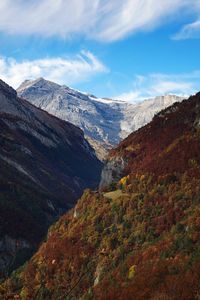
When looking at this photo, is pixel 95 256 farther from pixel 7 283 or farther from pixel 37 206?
pixel 37 206

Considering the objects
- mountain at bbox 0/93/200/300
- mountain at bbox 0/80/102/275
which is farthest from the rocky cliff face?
mountain at bbox 0/80/102/275

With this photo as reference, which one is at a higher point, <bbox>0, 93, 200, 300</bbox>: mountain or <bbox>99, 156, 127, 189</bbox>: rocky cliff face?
<bbox>99, 156, 127, 189</bbox>: rocky cliff face

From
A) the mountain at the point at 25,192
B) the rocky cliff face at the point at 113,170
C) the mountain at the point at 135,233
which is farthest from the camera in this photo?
the mountain at the point at 25,192

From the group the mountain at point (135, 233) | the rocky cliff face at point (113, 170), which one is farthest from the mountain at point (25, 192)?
the mountain at point (135, 233)

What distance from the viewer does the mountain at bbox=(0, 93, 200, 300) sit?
39.8 metres

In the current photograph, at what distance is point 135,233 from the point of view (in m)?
52.8

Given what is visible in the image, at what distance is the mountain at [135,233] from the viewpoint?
39844 millimetres

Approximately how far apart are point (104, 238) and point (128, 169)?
1523cm

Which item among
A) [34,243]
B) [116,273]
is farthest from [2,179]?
[116,273]

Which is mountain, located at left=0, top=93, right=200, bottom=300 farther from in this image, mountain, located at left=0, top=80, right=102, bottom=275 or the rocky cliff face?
mountain, located at left=0, top=80, right=102, bottom=275

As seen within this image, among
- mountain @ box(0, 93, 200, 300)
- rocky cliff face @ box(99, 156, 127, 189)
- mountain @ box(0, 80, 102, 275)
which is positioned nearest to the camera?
mountain @ box(0, 93, 200, 300)

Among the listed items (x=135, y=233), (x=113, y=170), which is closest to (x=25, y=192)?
(x=113, y=170)

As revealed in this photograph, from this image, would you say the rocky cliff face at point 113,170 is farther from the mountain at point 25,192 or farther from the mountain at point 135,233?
the mountain at point 25,192

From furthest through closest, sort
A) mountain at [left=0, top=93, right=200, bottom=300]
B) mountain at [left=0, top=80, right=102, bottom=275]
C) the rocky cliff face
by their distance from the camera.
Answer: mountain at [left=0, top=80, right=102, bottom=275] → the rocky cliff face → mountain at [left=0, top=93, right=200, bottom=300]
